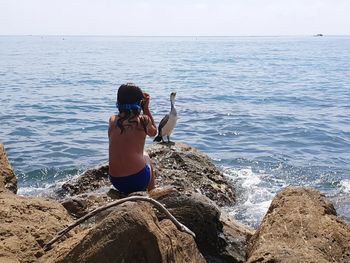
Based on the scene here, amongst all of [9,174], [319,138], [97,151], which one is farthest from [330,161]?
[9,174]

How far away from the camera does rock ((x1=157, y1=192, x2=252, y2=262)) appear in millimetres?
4828

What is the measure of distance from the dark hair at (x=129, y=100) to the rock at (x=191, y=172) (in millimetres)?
2202

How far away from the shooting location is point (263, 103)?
2309 centimetres

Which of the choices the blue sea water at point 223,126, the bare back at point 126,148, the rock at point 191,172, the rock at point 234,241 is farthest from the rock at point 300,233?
the blue sea water at point 223,126

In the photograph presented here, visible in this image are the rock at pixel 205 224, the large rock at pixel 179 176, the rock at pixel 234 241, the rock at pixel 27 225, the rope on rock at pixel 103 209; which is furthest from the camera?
the large rock at pixel 179 176

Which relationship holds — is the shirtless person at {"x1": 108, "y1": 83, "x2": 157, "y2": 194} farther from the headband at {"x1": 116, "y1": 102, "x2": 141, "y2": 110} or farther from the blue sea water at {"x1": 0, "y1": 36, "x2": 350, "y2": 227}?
the blue sea water at {"x1": 0, "y1": 36, "x2": 350, "y2": 227}

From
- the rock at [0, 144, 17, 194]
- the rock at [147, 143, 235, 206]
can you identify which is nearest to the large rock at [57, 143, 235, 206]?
the rock at [147, 143, 235, 206]

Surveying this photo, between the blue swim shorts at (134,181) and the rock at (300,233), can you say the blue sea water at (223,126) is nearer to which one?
the blue swim shorts at (134,181)

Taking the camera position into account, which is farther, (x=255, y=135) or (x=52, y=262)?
(x=255, y=135)

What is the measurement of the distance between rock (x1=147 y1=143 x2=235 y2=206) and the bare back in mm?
2013

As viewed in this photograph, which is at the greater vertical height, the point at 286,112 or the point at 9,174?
the point at 9,174

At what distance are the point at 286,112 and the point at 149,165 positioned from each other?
15.3 meters

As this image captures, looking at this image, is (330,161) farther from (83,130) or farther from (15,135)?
(15,135)

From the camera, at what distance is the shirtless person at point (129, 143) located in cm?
595
